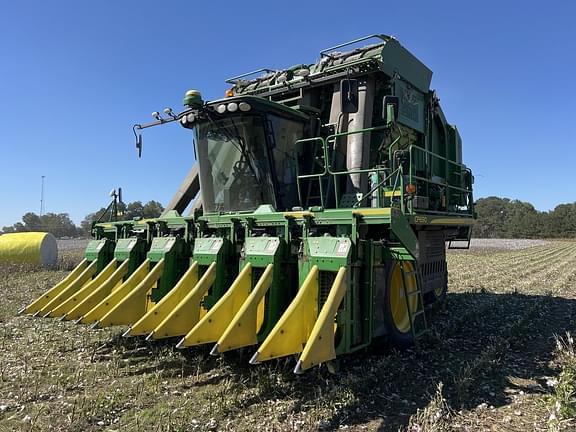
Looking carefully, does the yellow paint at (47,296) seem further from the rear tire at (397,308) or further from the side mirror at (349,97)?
the side mirror at (349,97)

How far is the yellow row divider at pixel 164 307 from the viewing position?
17.1 feet

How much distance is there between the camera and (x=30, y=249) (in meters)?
16.4

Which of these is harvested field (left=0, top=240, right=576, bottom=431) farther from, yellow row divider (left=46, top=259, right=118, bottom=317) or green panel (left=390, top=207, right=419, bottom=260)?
green panel (left=390, top=207, right=419, bottom=260)

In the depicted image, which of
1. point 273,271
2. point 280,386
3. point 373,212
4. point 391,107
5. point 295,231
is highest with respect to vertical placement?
point 391,107

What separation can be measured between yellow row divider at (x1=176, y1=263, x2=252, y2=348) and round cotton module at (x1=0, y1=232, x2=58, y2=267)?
1402 centimetres

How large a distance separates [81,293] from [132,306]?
140 cm

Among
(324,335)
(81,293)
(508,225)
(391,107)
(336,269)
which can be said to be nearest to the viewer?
(324,335)

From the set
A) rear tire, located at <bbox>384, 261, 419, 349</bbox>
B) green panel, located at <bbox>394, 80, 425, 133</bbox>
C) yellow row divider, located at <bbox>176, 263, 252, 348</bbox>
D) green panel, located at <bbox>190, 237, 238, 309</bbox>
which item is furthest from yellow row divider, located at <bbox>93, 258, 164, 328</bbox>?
green panel, located at <bbox>394, 80, 425, 133</bbox>

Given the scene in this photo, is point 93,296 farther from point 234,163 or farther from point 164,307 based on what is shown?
point 234,163

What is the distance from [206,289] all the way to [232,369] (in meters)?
0.99

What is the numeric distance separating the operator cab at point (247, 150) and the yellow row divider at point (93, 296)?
1656 mm

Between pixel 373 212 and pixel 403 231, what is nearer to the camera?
pixel 373 212

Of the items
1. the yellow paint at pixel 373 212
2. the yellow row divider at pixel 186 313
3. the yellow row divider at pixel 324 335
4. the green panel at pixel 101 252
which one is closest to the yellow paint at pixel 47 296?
the green panel at pixel 101 252

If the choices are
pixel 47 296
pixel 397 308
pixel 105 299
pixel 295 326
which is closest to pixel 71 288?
pixel 47 296
